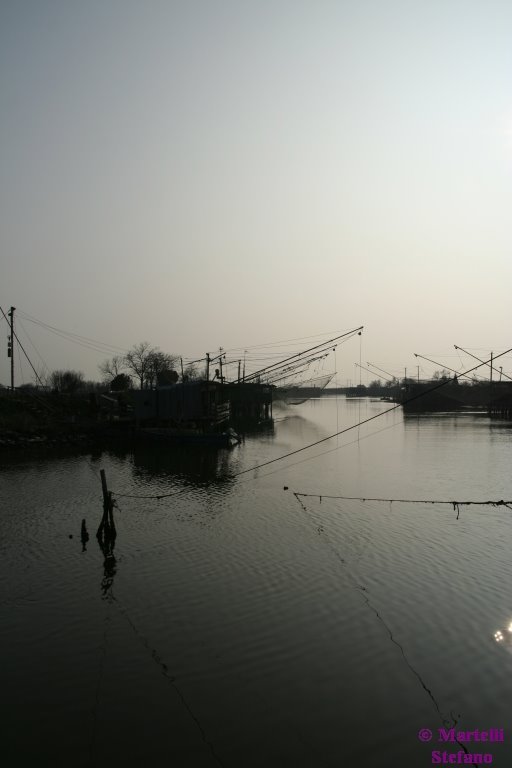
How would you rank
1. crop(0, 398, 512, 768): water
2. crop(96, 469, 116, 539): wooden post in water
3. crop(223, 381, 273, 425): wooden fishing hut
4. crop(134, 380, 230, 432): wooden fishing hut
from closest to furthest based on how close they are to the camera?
Result: crop(0, 398, 512, 768): water
crop(96, 469, 116, 539): wooden post in water
crop(134, 380, 230, 432): wooden fishing hut
crop(223, 381, 273, 425): wooden fishing hut

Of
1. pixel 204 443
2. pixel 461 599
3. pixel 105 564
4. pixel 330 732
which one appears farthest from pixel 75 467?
pixel 330 732

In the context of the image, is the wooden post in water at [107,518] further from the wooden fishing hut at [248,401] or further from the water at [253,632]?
the wooden fishing hut at [248,401]

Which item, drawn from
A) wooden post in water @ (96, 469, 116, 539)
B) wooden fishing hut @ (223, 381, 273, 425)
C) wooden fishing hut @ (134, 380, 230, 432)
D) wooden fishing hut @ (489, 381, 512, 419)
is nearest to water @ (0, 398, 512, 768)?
wooden post in water @ (96, 469, 116, 539)

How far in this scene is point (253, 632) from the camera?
11.9 m

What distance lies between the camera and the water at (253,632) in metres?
8.41

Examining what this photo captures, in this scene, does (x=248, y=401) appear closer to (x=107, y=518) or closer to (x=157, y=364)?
(x=157, y=364)

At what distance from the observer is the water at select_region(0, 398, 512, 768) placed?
841 cm

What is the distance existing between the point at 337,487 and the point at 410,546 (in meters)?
11.8

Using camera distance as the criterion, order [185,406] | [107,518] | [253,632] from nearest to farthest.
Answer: [253,632], [107,518], [185,406]

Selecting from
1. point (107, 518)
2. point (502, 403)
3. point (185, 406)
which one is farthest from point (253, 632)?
point (502, 403)

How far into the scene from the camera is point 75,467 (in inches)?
1462

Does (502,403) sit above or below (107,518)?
above

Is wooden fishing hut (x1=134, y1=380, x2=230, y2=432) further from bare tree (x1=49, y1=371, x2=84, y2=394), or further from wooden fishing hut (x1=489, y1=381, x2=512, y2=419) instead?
wooden fishing hut (x1=489, y1=381, x2=512, y2=419)

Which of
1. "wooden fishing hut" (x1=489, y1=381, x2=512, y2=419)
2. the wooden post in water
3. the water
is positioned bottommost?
the water
